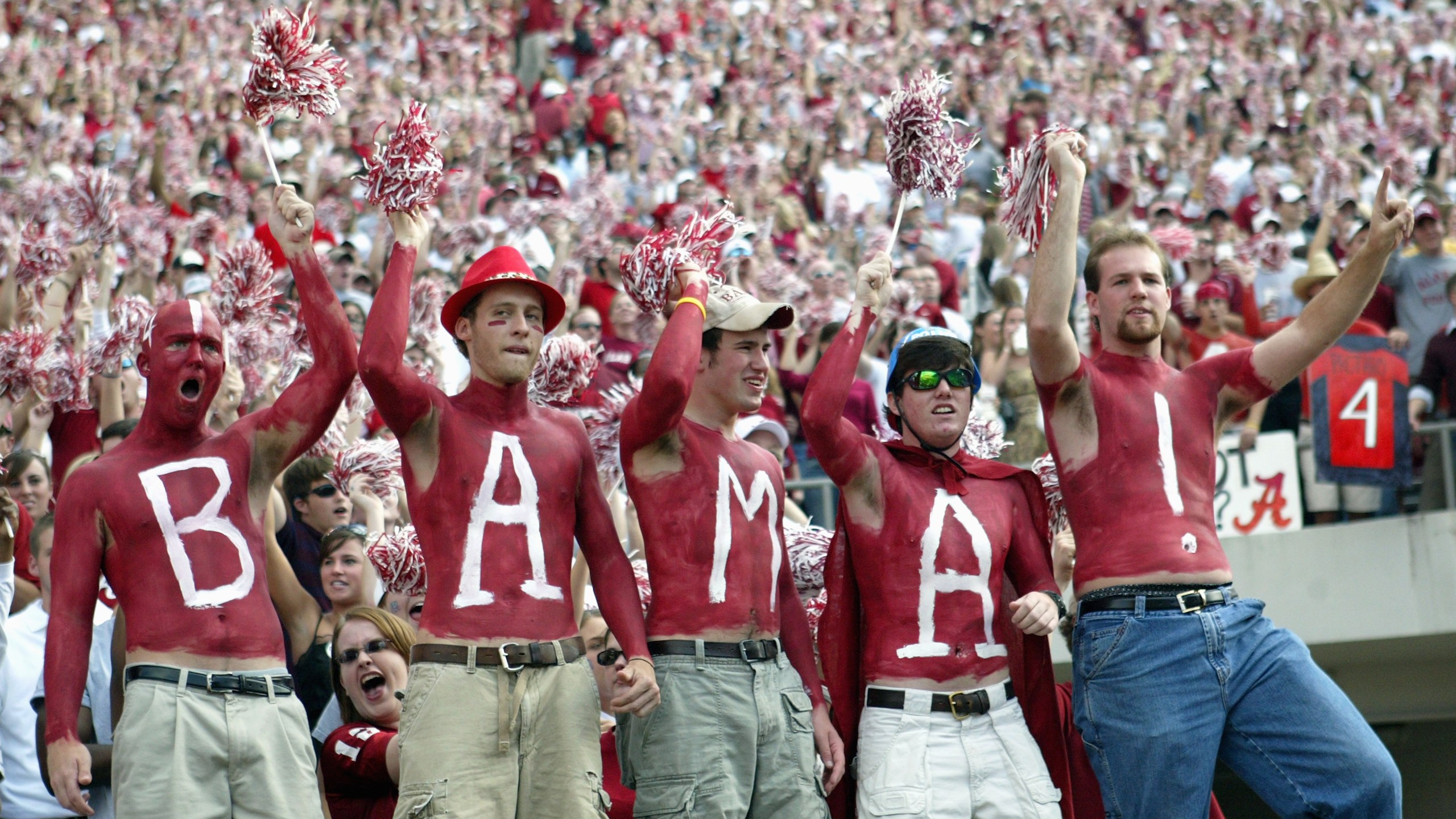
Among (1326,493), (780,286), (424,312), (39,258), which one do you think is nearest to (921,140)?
(424,312)

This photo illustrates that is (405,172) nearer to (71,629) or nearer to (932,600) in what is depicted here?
(71,629)


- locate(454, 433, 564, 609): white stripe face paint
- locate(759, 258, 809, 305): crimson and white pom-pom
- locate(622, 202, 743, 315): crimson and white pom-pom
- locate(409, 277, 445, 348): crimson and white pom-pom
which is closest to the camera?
locate(454, 433, 564, 609): white stripe face paint

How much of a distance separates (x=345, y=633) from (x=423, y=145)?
173 centimetres

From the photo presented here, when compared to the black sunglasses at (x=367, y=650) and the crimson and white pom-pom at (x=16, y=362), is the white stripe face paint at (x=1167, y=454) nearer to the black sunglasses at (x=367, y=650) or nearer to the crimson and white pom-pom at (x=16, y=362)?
the black sunglasses at (x=367, y=650)

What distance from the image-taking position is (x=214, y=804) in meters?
4.45

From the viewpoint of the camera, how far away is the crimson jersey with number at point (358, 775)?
5352 millimetres

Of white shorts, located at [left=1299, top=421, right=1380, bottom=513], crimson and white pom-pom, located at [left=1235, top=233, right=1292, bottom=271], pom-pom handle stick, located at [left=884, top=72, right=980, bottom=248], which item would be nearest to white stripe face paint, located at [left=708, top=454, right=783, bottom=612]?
pom-pom handle stick, located at [left=884, top=72, right=980, bottom=248]

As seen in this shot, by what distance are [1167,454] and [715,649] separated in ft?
4.37

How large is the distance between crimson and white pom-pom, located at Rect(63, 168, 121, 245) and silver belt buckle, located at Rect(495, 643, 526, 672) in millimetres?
4002

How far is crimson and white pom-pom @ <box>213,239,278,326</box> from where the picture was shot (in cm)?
611

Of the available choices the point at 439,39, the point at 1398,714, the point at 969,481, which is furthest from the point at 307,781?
the point at 439,39

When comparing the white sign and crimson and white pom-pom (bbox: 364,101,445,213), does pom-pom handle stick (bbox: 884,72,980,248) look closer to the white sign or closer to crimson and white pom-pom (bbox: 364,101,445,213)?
crimson and white pom-pom (bbox: 364,101,445,213)

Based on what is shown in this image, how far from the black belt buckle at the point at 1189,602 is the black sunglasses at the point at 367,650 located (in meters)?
2.51

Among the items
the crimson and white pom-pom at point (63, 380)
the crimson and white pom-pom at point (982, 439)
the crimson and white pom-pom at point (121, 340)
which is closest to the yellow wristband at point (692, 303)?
the crimson and white pom-pom at point (982, 439)
